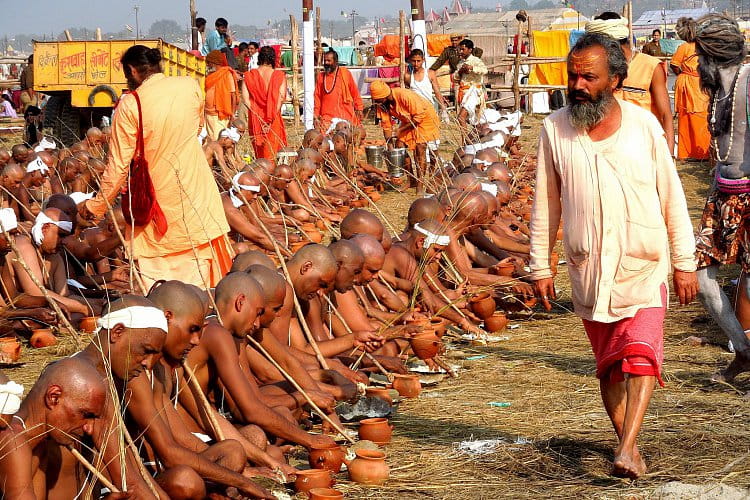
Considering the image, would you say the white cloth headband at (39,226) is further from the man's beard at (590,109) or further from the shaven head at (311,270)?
the man's beard at (590,109)

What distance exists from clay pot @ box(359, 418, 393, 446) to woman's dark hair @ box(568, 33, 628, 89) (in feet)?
6.35

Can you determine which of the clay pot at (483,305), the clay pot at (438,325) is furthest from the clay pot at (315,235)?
the clay pot at (438,325)

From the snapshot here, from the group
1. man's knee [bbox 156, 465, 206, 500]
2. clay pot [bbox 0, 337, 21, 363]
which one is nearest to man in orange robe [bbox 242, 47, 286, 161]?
clay pot [bbox 0, 337, 21, 363]

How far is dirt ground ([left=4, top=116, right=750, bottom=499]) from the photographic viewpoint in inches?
A: 187

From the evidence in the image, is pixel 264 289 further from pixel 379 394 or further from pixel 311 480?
pixel 311 480

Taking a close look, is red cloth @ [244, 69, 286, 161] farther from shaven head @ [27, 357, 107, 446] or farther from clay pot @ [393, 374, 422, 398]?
shaven head @ [27, 357, 107, 446]

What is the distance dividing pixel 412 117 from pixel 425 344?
8.05 m

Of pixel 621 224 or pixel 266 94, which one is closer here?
pixel 621 224

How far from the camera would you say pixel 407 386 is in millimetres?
6336

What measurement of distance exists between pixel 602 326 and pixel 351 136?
1092cm

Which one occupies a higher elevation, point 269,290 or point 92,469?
point 269,290

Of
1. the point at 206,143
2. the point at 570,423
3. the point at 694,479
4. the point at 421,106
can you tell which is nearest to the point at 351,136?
the point at 421,106

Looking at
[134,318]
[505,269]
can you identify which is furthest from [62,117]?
[134,318]

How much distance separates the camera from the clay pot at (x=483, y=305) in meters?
8.14
